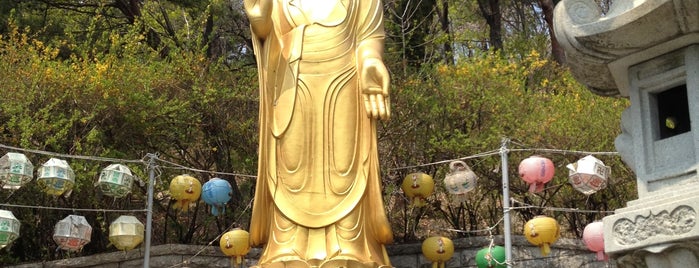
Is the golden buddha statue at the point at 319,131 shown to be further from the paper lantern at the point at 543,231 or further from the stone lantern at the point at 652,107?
the stone lantern at the point at 652,107

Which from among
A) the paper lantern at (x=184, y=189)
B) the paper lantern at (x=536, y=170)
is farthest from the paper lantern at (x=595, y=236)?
the paper lantern at (x=184, y=189)

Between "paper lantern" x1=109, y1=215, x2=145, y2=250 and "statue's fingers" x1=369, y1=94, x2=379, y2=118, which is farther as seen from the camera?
"paper lantern" x1=109, y1=215, x2=145, y2=250

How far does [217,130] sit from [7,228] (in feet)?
10.2

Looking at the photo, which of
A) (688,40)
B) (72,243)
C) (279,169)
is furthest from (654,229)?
(72,243)

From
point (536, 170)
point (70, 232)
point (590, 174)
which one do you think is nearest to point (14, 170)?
point (70, 232)

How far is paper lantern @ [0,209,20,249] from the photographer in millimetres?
6531

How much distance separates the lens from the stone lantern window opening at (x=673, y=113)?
4.10 m

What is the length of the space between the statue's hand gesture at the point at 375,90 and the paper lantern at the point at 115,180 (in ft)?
6.00

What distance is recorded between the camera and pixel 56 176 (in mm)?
6777

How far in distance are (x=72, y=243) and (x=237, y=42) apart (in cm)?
641

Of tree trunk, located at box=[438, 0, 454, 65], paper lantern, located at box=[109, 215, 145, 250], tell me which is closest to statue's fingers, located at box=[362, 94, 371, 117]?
paper lantern, located at box=[109, 215, 145, 250]

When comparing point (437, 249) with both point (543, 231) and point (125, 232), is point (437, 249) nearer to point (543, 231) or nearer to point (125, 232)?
point (543, 231)

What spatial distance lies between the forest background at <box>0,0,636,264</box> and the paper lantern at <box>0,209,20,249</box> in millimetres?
1326

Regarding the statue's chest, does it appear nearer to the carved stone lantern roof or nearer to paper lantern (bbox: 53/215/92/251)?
paper lantern (bbox: 53/215/92/251)
